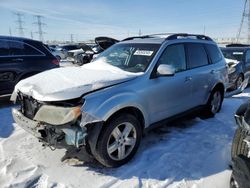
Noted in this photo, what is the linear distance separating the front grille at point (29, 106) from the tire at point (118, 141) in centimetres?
100

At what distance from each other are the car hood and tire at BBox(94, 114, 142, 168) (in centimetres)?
53

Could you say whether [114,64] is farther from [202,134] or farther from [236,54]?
[236,54]

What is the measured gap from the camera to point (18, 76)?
23.4ft

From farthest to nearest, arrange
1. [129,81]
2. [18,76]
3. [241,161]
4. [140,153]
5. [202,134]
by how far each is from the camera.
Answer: [18,76]
[202,134]
[140,153]
[129,81]
[241,161]

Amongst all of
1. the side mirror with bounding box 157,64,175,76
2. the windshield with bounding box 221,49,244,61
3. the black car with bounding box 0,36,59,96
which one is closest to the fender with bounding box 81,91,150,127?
the side mirror with bounding box 157,64,175,76

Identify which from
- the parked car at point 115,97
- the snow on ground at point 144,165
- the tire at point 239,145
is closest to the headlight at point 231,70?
the parked car at point 115,97

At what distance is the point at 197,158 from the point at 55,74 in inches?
97.7

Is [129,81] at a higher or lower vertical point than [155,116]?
higher

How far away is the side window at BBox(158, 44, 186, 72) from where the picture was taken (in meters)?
4.49

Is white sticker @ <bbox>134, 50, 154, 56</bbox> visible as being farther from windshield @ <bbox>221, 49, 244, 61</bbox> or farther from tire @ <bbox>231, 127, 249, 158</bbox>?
windshield @ <bbox>221, 49, 244, 61</bbox>

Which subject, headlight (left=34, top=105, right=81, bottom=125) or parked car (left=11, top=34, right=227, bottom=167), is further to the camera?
parked car (left=11, top=34, right=227, bottom=167)

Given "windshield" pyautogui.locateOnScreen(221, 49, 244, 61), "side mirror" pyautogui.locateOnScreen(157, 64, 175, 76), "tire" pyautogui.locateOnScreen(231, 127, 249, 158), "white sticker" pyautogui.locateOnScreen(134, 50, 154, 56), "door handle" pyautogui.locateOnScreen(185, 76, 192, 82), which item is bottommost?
"tire" pyautogui.locateOnScreen(231, 127, 249, 158)

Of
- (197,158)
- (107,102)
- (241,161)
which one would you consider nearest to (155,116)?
(197,158)

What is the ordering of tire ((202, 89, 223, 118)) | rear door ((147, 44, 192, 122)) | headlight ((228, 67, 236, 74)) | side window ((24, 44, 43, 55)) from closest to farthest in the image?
rear door ((147, 44, 192, 122)) → tire ((202, 89, 223, 118)) → side window ((24, 44, 43, 55)) → headlight ((228, 67, 236, 74))
